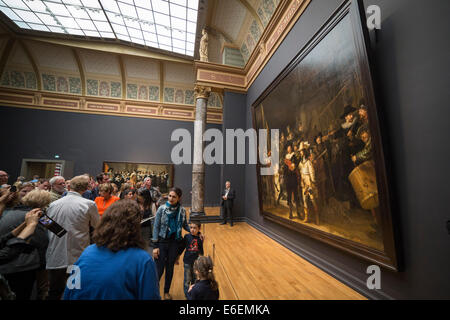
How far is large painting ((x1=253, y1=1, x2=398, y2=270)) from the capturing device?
2.30 metres

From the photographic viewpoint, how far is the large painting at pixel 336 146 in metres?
2.30

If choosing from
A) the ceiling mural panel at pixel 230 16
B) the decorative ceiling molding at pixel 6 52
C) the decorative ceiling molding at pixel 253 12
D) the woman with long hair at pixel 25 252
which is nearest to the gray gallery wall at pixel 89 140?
the decorative ceiling molding at pixel 6 52

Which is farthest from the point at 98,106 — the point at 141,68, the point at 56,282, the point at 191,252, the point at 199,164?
the point at 191,252

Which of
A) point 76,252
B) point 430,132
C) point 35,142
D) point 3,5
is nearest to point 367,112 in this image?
point 430,132

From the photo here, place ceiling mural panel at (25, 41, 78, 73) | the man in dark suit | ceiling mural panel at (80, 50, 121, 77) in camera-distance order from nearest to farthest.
Result: the man in dark suit
ceiling mural panel at (25, 41, 78, 73)
ceiling mural panel at (80, 50, 121, 77)

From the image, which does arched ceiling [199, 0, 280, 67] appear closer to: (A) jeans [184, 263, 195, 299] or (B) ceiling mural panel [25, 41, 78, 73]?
(A) jeans [184, 263, 195, 299]

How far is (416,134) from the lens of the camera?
6.86 ft

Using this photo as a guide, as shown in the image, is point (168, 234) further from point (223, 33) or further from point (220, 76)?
point (223, 33)

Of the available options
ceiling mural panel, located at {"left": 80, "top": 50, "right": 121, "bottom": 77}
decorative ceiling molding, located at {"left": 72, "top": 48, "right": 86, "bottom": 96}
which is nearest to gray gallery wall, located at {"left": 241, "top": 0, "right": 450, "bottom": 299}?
ceiling mural panel, located at {"left": 80, "top": 50, "right": 121, "bottom": 77}

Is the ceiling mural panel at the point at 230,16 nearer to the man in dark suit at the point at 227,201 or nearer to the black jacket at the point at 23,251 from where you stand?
the man in dark suit at the point at 227,201

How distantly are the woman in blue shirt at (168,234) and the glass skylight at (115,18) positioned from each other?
8230 millimetres

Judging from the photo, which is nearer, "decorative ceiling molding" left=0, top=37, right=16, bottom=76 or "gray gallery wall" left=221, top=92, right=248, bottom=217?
"gray gallery wall" left=221, top=92, right=248, bottom=217

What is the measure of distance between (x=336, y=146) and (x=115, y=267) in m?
3.08

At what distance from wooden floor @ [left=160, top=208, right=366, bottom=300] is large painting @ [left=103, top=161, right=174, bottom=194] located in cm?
700
